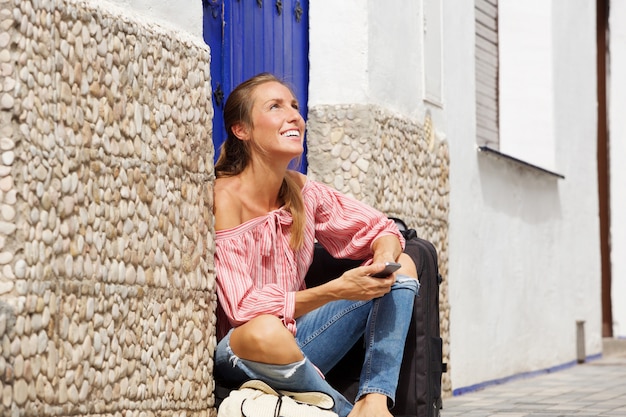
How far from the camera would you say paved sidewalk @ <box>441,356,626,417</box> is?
6004mm

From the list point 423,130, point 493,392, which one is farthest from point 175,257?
point 493,392

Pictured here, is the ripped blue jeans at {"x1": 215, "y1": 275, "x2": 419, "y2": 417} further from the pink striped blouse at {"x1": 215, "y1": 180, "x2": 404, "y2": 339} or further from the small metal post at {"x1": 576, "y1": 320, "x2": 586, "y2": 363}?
the small metal post at {"x1": 576, "y1": 320, "x2": 586, "y2": 363}

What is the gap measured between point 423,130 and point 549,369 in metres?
2.72

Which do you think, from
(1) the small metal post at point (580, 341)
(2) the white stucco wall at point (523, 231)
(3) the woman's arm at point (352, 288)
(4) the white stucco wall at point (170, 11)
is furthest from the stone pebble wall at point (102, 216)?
(1) the small metal post at point (580, 341)

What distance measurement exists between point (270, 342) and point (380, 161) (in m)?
2.08

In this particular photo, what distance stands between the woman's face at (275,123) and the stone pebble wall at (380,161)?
1.25m

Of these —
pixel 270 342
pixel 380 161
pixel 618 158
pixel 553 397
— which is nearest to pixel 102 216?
pixel 270 342

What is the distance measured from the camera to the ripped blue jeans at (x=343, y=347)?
4.29 m

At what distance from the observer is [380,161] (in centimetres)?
609

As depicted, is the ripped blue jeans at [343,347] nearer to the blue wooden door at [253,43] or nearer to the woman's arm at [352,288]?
the woman's arm at [352,288]

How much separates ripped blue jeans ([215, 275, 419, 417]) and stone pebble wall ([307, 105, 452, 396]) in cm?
146

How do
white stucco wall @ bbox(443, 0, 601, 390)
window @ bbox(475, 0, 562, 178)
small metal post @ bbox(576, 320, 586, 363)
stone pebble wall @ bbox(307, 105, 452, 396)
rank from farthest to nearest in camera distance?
1. small metal post @ bbox(576, 320, 586, 363)
2. window @ bbox(475, 0, 562, 178)
3. white stucco wall @ bbox(443, 0, 601, 390)
4. stone pebble wall @ bbox(307, 105, 452, 396)

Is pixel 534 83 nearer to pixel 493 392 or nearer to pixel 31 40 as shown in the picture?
pixel 493 392

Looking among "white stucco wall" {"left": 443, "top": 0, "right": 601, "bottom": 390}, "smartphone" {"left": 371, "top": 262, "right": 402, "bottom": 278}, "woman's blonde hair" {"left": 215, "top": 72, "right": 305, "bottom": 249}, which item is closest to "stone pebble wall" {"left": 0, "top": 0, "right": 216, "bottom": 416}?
"woman's blonde hair" {"left": 215, "top": 72, "right": 305, "bottom": 249}
